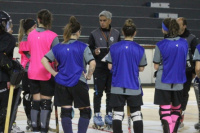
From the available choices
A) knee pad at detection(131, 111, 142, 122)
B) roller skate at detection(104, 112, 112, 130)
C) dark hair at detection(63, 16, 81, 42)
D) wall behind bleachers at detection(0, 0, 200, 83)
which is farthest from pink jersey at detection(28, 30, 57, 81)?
wall behind bleachers at detection(0, 0, 200, 83)

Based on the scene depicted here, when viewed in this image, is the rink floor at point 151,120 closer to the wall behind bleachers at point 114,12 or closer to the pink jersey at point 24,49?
the pink jersey at point 24,49

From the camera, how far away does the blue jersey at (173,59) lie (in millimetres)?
5984

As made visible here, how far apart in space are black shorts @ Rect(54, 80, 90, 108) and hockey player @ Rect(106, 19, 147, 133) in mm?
335

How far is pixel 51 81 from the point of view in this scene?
20.7 ft

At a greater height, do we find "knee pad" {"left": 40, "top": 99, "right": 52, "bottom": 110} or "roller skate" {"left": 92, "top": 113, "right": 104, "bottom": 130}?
"knee pad" {"left": 40, "top": 99, "right": 52, "bottom": 110}

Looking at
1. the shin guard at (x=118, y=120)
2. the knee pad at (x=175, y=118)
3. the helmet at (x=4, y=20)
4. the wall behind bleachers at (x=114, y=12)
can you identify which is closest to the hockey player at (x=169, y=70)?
the knee pad at (x=175, y=118)

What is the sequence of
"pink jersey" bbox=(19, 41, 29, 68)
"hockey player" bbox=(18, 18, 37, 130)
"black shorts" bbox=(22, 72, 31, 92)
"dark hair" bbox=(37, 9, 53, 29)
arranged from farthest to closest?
"black shorts" bbox=(22, 72, 31, 92), "hockey player" bbox=(18, 18, 37, 130), "pink jersey" bbox=(19, 41, 29, 68), "dark hair" bbox=(37, 9, 53, 29)

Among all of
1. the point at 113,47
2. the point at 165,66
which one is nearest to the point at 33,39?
the point at 113,47

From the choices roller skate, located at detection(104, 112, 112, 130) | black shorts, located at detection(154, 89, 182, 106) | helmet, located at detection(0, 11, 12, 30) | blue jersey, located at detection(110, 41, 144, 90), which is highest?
helmet, located at detection(0, 11, 12, 30)

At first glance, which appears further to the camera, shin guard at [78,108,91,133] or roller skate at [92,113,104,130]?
roller skate at [92,113,104,130]

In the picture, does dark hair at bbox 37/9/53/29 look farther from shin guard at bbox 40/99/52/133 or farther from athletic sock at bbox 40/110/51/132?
athletic sock at bbox 40/110/51/132

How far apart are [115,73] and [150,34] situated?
11462 mm

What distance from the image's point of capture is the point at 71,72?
569cm

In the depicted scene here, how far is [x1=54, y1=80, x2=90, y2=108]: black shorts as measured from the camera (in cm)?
572
